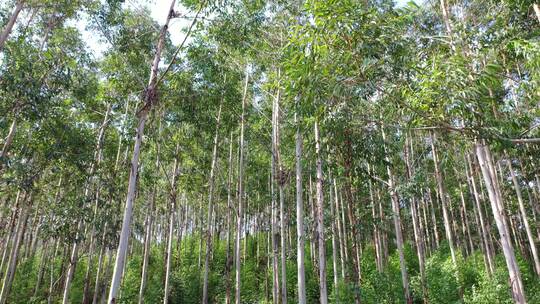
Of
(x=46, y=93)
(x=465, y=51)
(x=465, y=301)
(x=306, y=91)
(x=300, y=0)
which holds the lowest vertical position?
(x=465, y=301)

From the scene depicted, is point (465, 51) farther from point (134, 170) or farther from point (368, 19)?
point (134, 170)

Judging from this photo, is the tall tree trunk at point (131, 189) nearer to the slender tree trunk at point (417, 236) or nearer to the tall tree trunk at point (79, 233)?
the tall tree trunk at point (79, 233)

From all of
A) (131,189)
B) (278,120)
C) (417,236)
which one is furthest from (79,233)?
(417,236)

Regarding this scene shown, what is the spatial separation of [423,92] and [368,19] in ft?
4.12

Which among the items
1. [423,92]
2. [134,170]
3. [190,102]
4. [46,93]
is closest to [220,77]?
[190,102]

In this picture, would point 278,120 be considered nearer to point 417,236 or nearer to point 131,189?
point 131,189

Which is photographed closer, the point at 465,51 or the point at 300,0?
the point at 465,51

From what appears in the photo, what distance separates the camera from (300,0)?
987 cm

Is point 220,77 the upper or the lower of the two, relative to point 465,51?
upper

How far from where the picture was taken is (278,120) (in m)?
10.1

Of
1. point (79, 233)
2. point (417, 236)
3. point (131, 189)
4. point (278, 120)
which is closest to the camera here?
point (131, 189)

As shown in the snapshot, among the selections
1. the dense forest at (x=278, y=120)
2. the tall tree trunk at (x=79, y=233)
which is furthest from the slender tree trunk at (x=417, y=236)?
the tall tree trunk at (x=79, y=233)

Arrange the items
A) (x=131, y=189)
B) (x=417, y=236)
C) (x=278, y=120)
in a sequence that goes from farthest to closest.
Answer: (x=417, y=236) < (x=278, y=120) < (x=131, y=189)

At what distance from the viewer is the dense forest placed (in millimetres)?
4703
